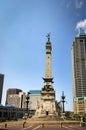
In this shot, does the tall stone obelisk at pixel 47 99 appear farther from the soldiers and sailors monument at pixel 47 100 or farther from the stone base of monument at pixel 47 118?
the stone base of monument at pixel 47 118

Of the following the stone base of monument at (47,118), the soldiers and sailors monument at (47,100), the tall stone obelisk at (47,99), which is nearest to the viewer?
the stone base of monument at (47,118)

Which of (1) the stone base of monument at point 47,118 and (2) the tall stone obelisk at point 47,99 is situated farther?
(2) the tall stone obelisk at point 47,99

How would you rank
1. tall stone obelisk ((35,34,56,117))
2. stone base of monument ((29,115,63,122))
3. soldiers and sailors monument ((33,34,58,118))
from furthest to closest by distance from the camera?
tall stone obelisk ((35,34,56,117)) → soldiers and sailors monument ((33,34,58,118)) → stone base of monument ((29,115,63,122))

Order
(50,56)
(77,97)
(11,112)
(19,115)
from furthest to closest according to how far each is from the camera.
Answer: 1. (77,97)
2. (19,115)
3. (11,112)
4. (50,56)

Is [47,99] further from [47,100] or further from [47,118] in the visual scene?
[47,118]

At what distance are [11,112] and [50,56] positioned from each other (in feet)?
304

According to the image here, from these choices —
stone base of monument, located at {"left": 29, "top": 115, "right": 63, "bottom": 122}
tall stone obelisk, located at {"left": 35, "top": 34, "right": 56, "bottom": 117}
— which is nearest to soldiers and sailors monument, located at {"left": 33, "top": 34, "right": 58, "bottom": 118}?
tall stone obelisk, located at {"left": 35, "top": 34, "right": 56, "bottom": 117}

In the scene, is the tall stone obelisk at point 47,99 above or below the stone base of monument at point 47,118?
above

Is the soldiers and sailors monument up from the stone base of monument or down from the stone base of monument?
up

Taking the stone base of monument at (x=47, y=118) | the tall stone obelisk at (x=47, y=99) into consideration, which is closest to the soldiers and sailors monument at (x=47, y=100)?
the tall stone obelisk at (x=47, y=99)

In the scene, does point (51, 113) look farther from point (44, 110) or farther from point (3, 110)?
point (3, 110)

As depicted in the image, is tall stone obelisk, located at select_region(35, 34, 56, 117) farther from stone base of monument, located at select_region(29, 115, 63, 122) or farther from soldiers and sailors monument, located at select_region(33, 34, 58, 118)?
stone base of monument, located at select_region(29, 115, 63, 122)

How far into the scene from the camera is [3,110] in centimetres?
15138

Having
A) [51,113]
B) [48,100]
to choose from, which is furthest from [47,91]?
[51,113]
